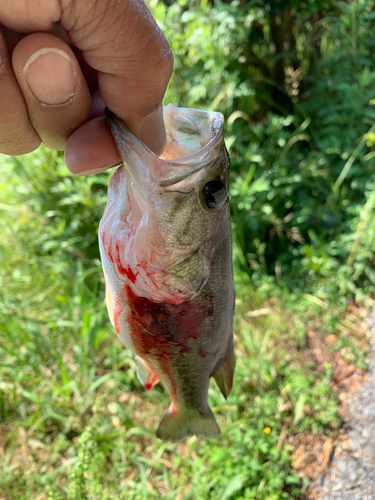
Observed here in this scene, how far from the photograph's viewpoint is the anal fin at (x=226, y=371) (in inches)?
58.5

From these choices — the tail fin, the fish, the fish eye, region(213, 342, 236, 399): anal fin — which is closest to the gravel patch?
the tail fin

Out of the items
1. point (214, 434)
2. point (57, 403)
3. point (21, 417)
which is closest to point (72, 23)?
point (214, 434)

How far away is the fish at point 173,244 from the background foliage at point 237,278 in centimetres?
88

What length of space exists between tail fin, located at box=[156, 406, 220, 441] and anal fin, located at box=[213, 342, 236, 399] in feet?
0.61

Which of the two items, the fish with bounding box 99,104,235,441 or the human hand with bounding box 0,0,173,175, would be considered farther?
the fish with bounding box 99,104,235,441

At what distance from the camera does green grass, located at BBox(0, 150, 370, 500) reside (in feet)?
7.34

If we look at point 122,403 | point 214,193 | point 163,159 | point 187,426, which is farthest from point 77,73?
point 122,403

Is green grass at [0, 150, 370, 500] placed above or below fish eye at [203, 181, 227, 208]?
below

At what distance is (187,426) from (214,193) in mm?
1108

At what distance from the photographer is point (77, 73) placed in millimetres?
856

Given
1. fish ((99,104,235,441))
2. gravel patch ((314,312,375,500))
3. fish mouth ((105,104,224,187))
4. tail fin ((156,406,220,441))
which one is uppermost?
fish mouth ((105,104,224,187))

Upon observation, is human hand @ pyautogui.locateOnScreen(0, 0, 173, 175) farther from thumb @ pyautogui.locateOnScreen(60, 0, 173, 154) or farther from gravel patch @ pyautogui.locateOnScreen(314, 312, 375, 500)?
gravel patch @ pyautogui.locateOnScreen(314, 312, 375, 500)

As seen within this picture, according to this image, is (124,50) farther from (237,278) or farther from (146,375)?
(237,278)

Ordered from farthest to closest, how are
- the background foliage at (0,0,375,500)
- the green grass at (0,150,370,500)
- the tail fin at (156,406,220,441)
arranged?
the background foliage at (0,0,375,500) < the green grass at (0,150,370,500) < the tail fin at (156,406,220,441)
